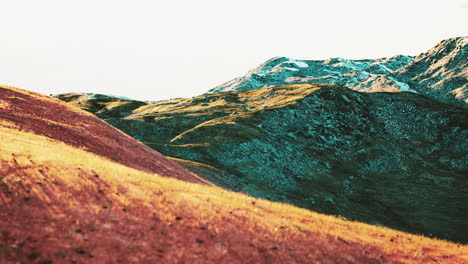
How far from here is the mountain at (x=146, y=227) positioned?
1263 centimetres

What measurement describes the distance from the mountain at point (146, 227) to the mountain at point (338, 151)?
28.4m

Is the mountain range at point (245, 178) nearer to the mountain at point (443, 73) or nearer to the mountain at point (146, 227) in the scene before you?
the mountain at point (146, 227)

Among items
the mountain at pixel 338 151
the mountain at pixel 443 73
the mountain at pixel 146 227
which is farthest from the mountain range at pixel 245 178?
the mountain at pixel 443 73

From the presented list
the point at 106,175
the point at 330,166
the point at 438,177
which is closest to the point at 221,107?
the point at 330,166

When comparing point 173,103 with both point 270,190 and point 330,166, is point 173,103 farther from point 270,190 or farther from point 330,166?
point 270,190

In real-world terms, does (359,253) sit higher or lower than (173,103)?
lower

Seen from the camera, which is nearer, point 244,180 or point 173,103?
point 244,180

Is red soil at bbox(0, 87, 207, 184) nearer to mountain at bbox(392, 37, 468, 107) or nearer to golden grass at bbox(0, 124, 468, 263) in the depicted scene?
golden grass at bbox(0, 124, 468, 263)

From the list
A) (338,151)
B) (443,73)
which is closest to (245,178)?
(338,151)

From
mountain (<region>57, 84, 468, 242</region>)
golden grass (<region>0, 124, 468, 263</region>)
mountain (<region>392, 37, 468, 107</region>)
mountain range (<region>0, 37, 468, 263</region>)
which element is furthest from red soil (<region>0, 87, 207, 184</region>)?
mountain (<region>392, 37, 468, 107</region>)

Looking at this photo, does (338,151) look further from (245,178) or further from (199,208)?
(199,208)

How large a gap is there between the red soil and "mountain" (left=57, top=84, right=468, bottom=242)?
13644 millimetres

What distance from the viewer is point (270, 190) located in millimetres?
56094

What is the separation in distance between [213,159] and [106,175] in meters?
46.1
